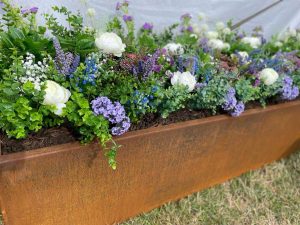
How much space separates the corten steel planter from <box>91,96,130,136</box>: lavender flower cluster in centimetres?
8

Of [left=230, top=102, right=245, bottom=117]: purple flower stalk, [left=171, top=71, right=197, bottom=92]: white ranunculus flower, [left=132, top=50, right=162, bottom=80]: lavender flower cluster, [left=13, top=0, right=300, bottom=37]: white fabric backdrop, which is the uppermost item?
[left=13, top=0, right=300, bottom=37]: white fabric backdrop

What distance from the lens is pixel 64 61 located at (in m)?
1.21

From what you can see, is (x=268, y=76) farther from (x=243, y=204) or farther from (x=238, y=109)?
(x=243, y=204)

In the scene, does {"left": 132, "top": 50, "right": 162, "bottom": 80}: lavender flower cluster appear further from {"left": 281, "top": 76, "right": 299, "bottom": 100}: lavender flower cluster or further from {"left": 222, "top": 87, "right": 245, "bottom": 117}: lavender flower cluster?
{"left": 281, "top": 76, "right": 299, "bottom": 100}: lavender flower cluster

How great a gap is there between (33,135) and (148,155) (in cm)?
51

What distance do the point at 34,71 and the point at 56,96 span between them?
0.17 m

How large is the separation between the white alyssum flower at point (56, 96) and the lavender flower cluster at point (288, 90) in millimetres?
1320

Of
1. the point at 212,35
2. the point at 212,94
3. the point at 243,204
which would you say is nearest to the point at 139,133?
the point at 212,94

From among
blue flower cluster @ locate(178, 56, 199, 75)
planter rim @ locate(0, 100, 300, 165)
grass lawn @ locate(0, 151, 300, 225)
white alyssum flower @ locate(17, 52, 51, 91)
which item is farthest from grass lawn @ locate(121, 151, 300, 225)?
white alyssum flower @ locate(17, 52, 51, 91)

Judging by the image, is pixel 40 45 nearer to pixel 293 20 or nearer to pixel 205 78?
pixel 205 78

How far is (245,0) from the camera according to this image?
2.51 meters

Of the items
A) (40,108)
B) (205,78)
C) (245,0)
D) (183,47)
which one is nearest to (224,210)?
(205,78)

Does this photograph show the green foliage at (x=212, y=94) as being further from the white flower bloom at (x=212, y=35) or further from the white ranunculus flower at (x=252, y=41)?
the white ranunculus flower at (x=252, y=41)

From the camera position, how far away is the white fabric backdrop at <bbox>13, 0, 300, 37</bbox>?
1.89 m
